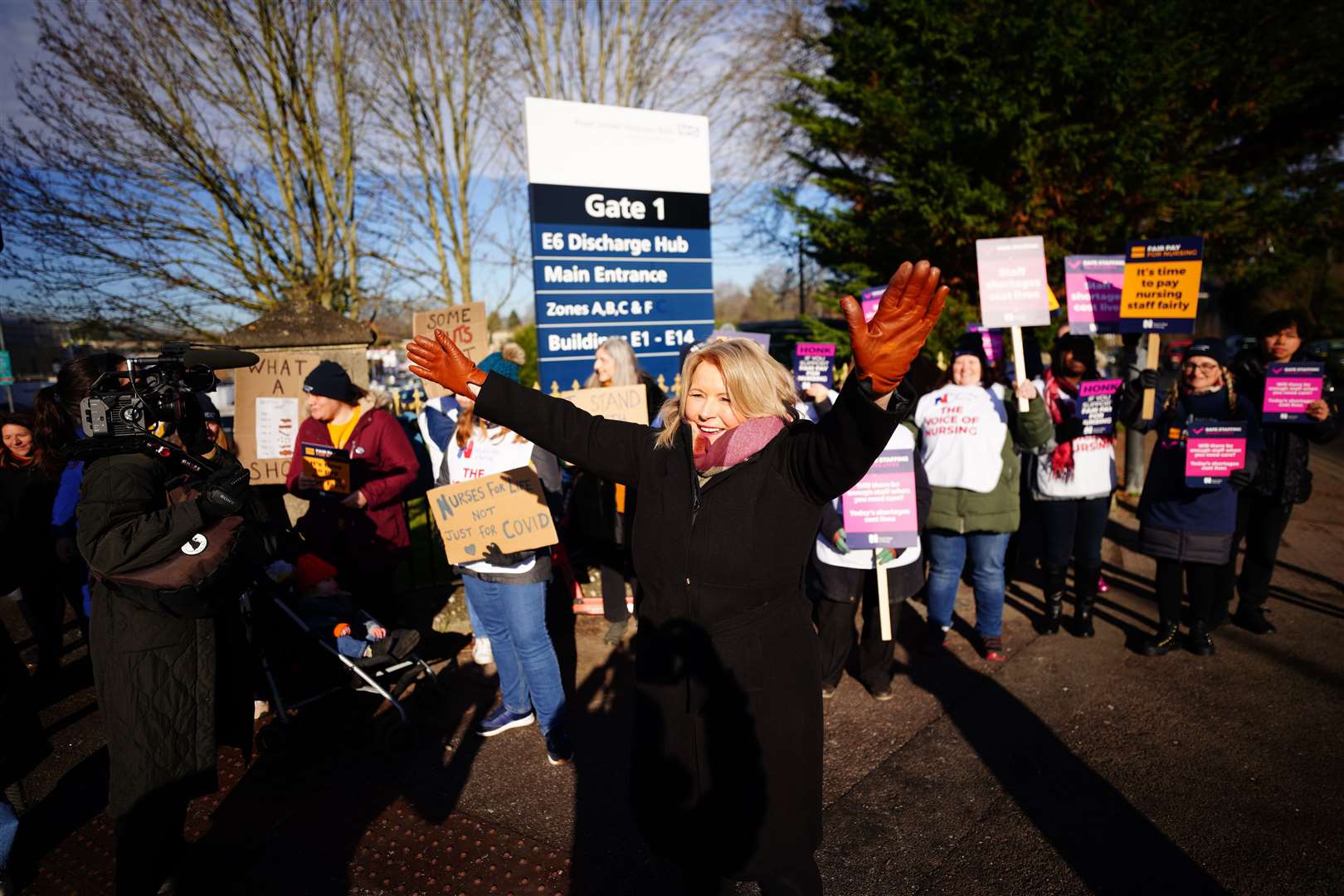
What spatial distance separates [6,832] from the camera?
2760 millimetres

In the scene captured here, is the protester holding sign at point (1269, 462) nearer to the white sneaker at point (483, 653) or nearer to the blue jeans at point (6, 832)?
the white sneaker at point (483, 653)

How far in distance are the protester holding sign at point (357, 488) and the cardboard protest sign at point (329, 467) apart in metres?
0.05

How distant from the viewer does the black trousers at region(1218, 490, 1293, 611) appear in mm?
5004

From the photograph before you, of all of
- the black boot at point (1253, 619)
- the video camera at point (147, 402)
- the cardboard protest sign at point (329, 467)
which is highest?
the video camera at point (147, 402)

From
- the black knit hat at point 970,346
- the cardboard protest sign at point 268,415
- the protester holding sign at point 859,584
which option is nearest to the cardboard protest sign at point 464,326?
the cardboard protest sign at point 268,415

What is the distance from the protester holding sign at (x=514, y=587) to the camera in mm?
3570

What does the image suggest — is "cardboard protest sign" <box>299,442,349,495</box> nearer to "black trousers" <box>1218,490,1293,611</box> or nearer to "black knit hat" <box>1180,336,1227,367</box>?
"black knit hat" <box>1180,336,1227,367</box>

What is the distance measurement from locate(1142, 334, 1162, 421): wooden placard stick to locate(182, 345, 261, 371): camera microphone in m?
5.18

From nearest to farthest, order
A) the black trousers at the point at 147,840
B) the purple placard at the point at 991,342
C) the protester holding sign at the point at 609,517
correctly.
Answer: the black trousers at the point at 147,840 < the protester holding sign at the point at 609,517 < the purple placard at the point at 991,342

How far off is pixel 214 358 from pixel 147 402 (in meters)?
0.36

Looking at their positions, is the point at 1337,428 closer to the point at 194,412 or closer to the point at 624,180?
the point at 624,180

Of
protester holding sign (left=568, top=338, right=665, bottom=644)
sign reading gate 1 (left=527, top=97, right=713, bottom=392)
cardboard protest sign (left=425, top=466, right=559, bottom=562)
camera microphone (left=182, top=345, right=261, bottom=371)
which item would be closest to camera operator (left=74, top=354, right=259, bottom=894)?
camera microphone (left=182, top=345, right=261, bottom=371)

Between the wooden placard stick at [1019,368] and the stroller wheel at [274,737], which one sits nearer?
the stroller wheel at [274,737]

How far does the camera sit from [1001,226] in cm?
969
